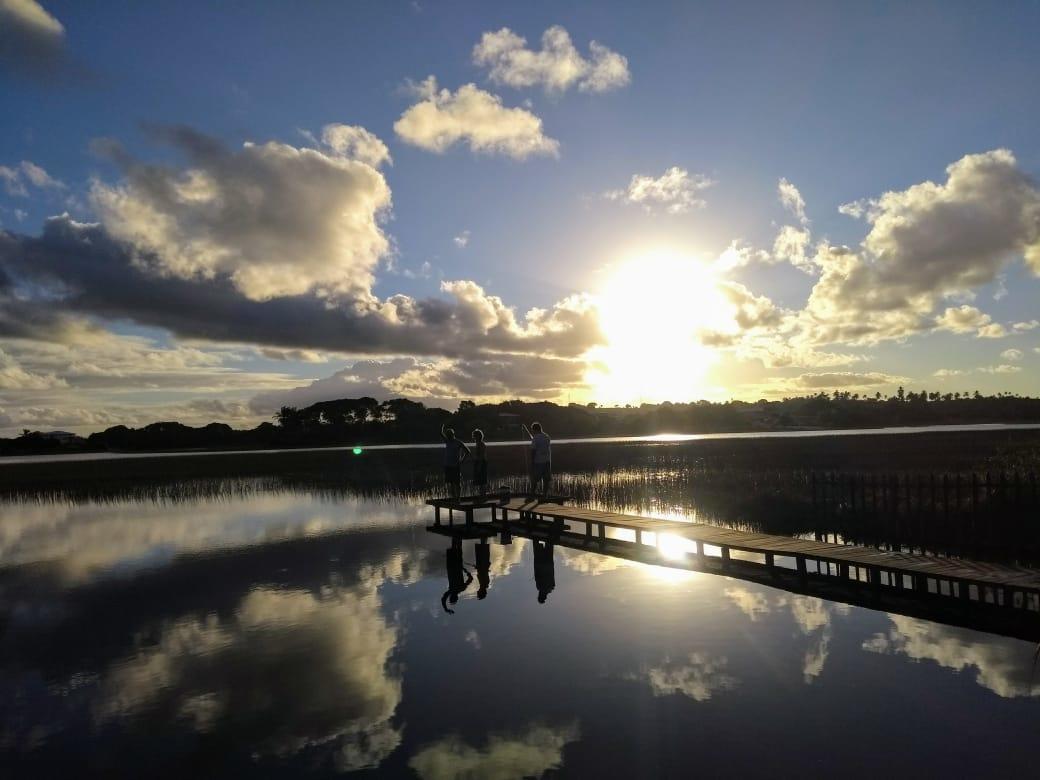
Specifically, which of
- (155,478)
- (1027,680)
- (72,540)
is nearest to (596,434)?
(155,478)

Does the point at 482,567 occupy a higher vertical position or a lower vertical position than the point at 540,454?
lower

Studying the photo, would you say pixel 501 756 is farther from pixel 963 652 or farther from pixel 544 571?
pixel 544 571

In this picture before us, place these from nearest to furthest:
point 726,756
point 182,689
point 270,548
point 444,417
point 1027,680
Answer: point 726,756 → point 1027,680 → point 182,689 → point 270,548 → point 444,417

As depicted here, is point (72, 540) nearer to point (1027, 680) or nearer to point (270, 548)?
point (270, 548)

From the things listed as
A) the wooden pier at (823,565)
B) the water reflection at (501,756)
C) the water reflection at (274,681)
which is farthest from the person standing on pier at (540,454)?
the water reflection at (501,756)

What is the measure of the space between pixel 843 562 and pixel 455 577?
316 inches

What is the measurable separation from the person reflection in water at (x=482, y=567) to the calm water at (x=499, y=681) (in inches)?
13.6

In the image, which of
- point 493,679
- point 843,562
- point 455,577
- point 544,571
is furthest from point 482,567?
point 843,562

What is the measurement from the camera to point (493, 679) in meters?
8.55

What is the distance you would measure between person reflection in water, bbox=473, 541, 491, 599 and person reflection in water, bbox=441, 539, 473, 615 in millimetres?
268

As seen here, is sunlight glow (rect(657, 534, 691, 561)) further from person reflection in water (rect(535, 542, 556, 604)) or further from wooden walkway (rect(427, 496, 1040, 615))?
person reflection in water (rect(535, 542, 556, 604))

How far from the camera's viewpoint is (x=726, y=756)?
245 inches

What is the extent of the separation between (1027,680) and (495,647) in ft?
21.7

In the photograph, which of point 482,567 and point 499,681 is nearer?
point 499,681
